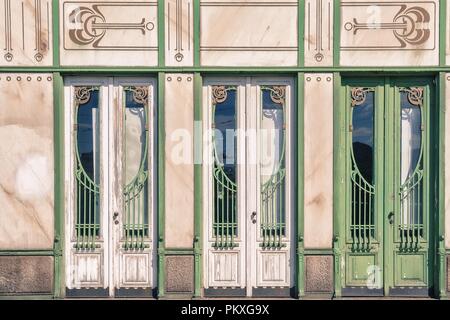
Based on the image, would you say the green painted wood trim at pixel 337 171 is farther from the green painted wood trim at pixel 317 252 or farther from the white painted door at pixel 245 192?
the white painted door at pixel 245 192

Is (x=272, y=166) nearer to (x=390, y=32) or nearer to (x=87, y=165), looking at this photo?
(x=390, y=32)

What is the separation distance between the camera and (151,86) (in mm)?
5605

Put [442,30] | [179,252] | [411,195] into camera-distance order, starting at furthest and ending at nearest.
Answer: [411,195] → [179,252] → [442,30]

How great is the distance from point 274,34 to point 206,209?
2.36 meters

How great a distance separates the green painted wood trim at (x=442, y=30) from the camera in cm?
543

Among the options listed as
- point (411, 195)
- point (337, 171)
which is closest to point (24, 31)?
point (337, 171)

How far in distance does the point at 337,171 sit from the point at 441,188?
131 centimetres

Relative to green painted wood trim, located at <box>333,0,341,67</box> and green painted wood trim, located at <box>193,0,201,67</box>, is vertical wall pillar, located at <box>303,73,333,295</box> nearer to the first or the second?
green painted wood trim, located at <box>333,0,341,67</box>

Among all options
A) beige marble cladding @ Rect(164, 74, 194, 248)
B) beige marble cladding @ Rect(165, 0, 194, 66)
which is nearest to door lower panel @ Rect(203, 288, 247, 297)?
beige marble cladding @ Rect(164, 74, 194, 248)

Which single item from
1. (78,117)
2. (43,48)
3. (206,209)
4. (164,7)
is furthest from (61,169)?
(164,7)

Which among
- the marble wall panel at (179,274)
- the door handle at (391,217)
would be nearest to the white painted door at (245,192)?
the marble wall panel at (179,274)

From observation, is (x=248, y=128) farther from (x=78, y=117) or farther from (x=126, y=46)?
(x=78, y=117)

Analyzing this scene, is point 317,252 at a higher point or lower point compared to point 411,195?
lower

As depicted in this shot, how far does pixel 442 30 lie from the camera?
5.43 metres
